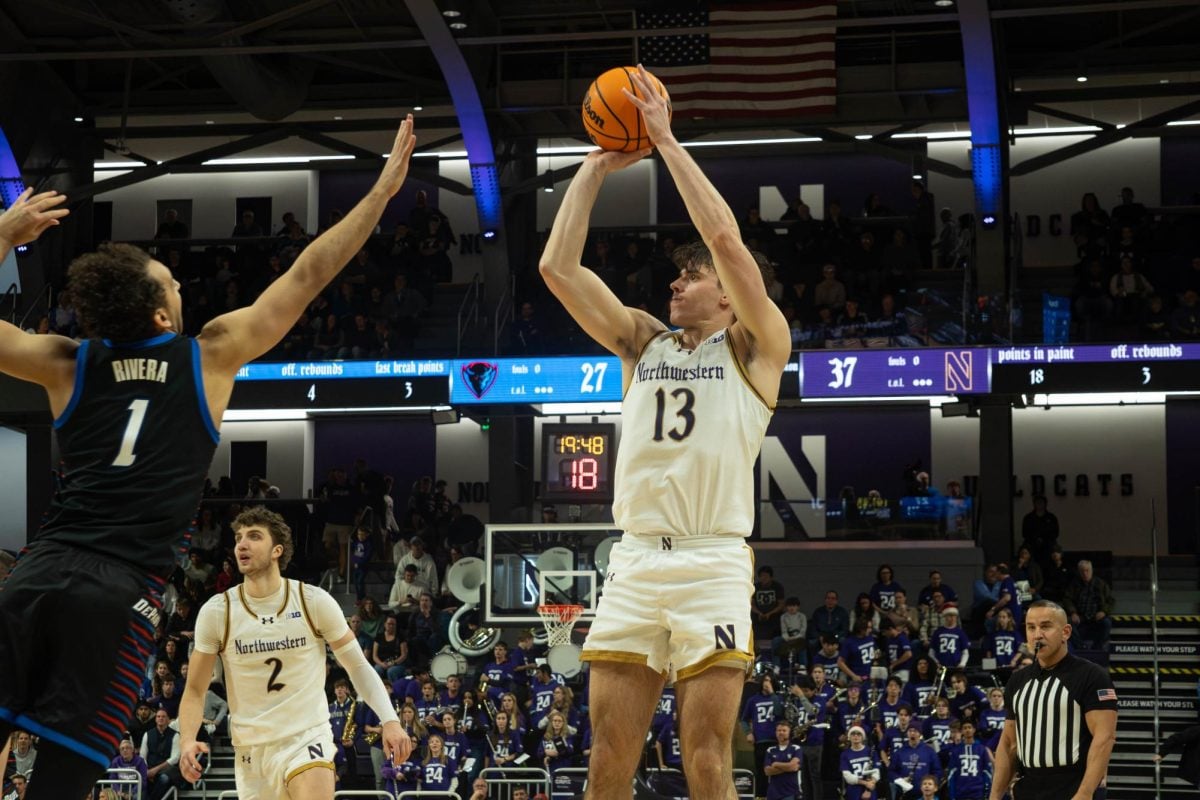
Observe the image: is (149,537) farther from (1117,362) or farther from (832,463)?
(832,463)

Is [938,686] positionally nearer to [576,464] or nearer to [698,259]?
[576,464]

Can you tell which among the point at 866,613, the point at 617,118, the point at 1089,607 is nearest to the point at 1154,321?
the point at 1089,607

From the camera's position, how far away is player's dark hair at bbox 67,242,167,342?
5.01 metres

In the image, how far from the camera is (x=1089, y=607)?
23875 mm

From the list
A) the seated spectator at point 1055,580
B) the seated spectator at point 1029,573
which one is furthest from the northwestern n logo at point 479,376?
the seated spectator at point 1055,580

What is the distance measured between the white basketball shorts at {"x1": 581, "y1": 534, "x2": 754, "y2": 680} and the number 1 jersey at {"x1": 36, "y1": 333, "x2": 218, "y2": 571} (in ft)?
6.46

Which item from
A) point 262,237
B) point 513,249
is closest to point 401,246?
point 513,249

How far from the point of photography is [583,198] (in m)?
6.69

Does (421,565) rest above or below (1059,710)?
above

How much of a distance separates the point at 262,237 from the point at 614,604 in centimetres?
2918

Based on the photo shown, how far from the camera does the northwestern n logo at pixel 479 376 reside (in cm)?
2608

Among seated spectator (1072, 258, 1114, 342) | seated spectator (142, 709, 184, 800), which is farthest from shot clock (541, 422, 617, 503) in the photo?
seated spectator (1072, 258, 1114, 342)

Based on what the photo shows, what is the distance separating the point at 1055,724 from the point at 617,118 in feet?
16.8

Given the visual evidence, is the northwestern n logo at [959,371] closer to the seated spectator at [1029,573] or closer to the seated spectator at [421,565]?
the seated spectator at [1029,573]
